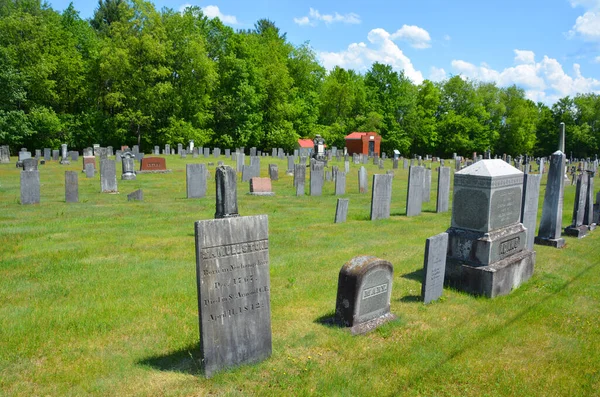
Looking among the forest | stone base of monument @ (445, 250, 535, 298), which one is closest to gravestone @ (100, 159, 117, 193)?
stone base of monument @ (445, 250, 535, 298)

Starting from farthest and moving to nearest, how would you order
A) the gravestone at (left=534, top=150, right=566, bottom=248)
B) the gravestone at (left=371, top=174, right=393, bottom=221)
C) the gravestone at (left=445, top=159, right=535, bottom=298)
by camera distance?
the gravestone at (left=371, top=174, right=393, bottom=221) → the gravestone at (left=534, top=150, right=566, bottom=248) → the gravestone at (left=445, top=159, right=535, bottom=298)

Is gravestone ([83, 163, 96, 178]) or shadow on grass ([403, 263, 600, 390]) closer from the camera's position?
shadow on grass ([403, 263, 600, 390])

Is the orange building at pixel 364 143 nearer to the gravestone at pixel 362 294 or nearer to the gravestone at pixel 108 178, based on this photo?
the gravestone at pixel 108 178

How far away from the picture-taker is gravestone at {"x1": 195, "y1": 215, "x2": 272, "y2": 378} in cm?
432

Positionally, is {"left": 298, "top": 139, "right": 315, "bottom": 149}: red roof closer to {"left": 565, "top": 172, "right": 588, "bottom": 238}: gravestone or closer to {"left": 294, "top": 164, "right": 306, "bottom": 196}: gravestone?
{"left": 294, "top": 164, "right": 306, "bottom": 196}: gravestone

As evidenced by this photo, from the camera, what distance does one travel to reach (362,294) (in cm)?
561

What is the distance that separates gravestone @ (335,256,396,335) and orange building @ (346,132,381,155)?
158 ft

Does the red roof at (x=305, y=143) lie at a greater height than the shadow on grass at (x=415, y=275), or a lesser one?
greater

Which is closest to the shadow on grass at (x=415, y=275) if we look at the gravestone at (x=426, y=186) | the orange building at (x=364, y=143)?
the gravestone at (x=426, y=186)

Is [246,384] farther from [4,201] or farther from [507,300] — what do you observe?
[4,201]

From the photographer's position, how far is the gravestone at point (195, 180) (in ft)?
54.9

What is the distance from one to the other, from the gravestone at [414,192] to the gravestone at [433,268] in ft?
25.2

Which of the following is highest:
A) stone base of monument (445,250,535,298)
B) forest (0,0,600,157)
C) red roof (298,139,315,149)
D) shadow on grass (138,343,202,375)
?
forest (0,0,600,157)

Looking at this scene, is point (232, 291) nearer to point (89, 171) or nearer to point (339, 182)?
point (339, 182)
